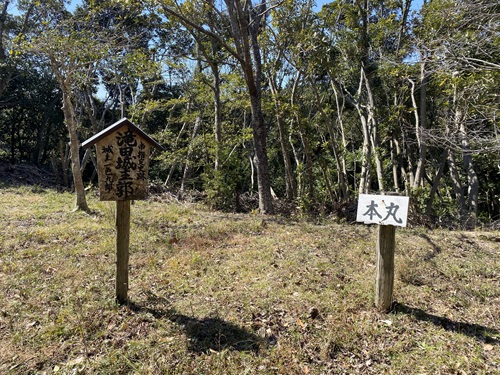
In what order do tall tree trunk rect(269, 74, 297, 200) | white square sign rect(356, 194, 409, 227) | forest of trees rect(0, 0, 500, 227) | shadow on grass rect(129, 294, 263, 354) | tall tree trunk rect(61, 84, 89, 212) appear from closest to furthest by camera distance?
shadow on grass rect(129, 294, 263, 354)
white square sign rect(356, 194, 409, 227)
forest of trees rect(0, 0, 500, 227)
tall tree trunk rect(61, 84, 89, 212)
tall tree trunk rect(269, 74, 297, 200)

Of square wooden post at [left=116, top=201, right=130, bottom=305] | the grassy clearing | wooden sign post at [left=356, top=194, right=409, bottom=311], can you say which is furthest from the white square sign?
square wooden post at [left=116, top=201, right=130, bottom=305]

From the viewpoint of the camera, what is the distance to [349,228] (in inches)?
278

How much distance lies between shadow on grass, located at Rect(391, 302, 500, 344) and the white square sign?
1141 millimetres

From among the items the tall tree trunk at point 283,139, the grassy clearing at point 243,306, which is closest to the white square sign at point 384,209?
the grassy clearing at point 243,306

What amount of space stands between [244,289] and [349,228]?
12.8ft

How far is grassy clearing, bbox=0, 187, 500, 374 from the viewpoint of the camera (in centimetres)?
278

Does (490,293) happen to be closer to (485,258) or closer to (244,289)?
(485,258)

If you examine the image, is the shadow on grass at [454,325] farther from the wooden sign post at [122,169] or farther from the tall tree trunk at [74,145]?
the tall tree trunk at [74,145]

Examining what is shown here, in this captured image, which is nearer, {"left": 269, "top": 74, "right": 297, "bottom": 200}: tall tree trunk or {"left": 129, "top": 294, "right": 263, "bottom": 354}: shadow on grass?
{"left": 129, "top": 294, "right": 263, "bottom": 354}: shadow on grass

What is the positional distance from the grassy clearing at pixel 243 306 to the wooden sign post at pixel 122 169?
2.34 ft

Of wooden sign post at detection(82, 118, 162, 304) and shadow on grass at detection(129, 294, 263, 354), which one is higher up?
wooden sign post at detection(82, 118, 162, 304)

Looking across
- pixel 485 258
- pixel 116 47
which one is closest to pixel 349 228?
pixel 485 258

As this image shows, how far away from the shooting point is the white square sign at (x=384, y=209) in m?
3.06

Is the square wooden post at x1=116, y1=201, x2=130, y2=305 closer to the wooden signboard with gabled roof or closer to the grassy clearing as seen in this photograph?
the wooden signboard with gabled roof
